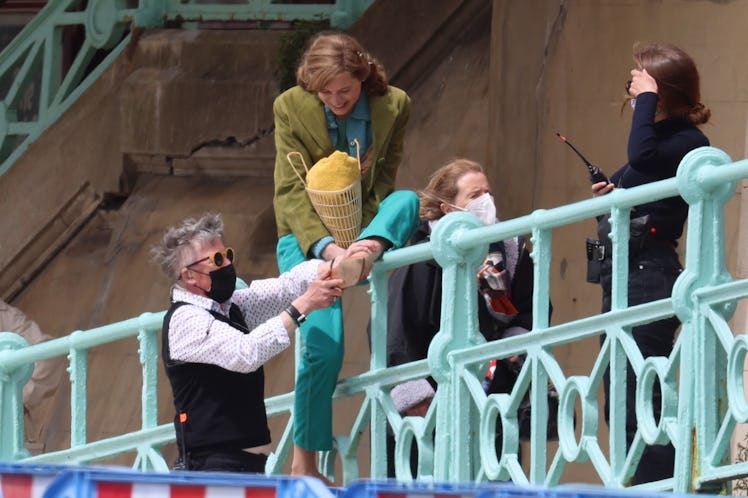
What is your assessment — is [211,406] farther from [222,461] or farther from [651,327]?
[651,327]

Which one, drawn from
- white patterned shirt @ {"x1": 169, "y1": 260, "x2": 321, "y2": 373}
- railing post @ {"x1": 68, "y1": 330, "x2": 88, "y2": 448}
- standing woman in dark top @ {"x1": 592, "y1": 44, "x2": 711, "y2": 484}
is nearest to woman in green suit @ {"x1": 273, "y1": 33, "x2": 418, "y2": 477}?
white patterned shirt @ {"x1": 169, "y1": 260, "x2": 321, "y2": 373}

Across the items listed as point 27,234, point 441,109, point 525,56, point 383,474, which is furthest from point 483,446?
point 27,234

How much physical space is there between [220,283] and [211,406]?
1.39 feet

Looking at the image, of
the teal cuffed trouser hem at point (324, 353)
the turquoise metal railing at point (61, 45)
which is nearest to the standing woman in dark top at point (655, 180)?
the teal cuffed trouser hem at point (324, 353)

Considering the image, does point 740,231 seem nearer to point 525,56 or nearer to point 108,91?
point 525,56

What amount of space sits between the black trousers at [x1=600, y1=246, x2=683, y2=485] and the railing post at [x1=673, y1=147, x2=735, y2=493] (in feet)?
1.55

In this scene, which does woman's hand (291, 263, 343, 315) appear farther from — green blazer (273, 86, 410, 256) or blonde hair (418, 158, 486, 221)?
blonde hair (418, 158, 486, 221)

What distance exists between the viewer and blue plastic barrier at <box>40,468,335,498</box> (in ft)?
13.5

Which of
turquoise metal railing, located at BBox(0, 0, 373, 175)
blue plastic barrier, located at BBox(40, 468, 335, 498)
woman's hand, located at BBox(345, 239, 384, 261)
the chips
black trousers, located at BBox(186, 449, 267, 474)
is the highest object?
turquoise metal railing, located at BBox(0, 0, 373, 175)

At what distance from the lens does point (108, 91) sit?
12094 millimetres

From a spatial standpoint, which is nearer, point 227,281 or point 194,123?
point 227,281

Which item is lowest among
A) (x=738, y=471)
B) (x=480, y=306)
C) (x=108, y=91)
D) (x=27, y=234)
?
(x=738, y=471)

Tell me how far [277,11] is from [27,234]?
212 cm

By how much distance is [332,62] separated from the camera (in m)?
6.82
